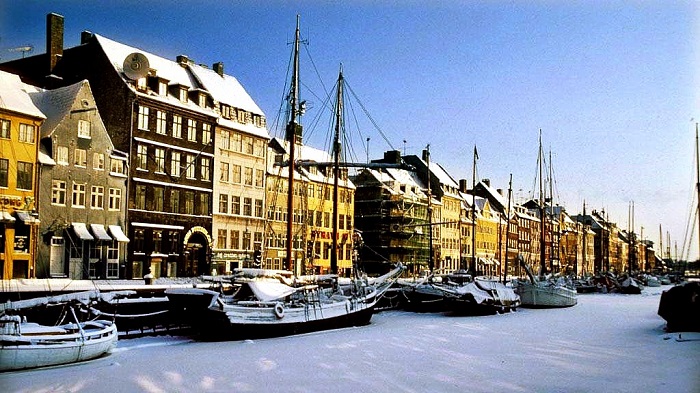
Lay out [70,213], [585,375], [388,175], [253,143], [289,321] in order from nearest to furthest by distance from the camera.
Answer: [585,375] → [289,321] → [70,213] → [253,143] → [388,175]

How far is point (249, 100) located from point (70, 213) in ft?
85.7

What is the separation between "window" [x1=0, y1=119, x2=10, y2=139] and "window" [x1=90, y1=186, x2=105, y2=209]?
7.44m

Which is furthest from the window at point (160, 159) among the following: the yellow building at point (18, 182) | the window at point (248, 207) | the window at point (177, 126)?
the yellow building at point (18, 182)

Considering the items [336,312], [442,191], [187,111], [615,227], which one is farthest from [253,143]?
[615,227]

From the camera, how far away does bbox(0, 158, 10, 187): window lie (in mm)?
40844

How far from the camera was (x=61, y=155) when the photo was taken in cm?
4578

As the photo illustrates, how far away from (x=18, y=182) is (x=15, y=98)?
543 centimetres

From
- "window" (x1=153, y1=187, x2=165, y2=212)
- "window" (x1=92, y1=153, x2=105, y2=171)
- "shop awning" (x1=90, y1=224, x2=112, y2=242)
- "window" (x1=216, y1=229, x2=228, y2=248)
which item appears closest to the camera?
"shop awning" (x1=90, y1=224, x2=112, y2=242)

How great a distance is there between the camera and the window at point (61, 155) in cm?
4541

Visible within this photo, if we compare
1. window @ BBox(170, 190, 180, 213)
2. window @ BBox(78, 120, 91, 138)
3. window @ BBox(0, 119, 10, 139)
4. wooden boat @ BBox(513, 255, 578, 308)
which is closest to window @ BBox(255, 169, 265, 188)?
window @ BBox(170, 190, 180, 213)

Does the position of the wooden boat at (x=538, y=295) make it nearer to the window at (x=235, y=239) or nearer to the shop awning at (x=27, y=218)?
the window at (x=235, y=239)

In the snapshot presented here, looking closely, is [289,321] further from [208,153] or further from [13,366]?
[208,153]

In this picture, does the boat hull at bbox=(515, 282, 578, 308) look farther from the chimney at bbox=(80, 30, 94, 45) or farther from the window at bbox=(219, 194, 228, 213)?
the chimney at bbox=(80, 30, 94, 45)

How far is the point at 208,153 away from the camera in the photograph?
194 feet
